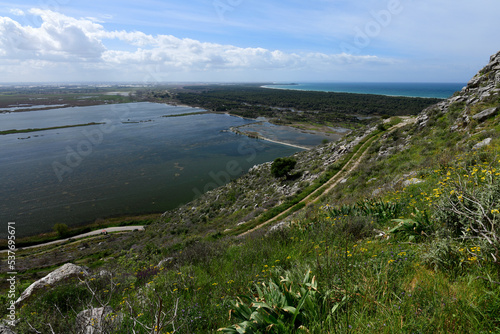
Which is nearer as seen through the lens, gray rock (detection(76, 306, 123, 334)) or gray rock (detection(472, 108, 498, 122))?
gray rock (detection(76, 306, 123, 334))

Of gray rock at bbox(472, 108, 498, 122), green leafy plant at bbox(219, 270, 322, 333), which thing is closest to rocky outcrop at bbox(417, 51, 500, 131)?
gray rock at bbox(472, 108, 498, 122)

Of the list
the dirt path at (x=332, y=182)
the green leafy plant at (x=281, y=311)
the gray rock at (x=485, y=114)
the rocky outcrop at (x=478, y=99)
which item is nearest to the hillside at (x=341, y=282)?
the green leafy plant at (x=281, y=311)

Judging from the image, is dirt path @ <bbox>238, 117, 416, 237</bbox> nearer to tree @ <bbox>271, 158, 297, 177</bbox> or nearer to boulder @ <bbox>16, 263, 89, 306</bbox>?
tree @ <bbox>271, 158, 297, 177</bbox>

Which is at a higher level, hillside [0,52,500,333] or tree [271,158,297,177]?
hillside [0,52,500,333]

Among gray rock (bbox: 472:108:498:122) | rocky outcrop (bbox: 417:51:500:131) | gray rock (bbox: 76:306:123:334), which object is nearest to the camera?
gray rock (bbox: 76:306:123:334)

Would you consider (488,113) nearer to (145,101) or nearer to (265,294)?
(265,294)

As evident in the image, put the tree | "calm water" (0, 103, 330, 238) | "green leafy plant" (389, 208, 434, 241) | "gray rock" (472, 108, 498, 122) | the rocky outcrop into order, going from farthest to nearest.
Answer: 1. "calm water" (0, 103, 330, 238)
2. the tree
3. the rocky outcrop
4. "gray rock" (472, 108, 498, 122)
5. "green leafy plant" (389, 208, 434, 241)

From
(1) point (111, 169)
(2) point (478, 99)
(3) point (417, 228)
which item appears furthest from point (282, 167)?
(1) point (111, 169)
